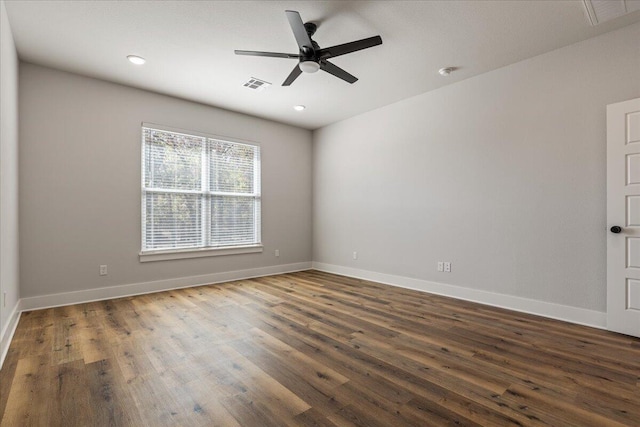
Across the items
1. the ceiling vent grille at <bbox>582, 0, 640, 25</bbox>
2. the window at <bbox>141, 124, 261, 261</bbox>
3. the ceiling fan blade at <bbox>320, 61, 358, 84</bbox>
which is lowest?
the window at <bbox>141, 124, 261, 261</bbox>

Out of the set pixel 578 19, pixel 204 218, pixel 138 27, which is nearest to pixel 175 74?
pixel 138 27

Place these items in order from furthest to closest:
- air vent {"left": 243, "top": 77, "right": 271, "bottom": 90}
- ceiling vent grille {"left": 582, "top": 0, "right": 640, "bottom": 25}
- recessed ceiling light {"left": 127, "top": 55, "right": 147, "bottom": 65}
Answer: air vent {"left": 243, "top": 77, "right": 271, "bottom": 90} → recessed ceiling light {"left": 127, "top": 55, "right": 147, "bottom": 65} → ceiling vent grille {"left": 582, "top": 0, "right": 640, "bottom": 25}

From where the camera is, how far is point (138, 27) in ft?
9.26

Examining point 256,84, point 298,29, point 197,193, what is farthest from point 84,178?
point 298,29

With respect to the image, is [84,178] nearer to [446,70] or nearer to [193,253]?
[193,253]

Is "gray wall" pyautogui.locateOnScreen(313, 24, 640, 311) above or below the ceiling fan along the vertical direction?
below

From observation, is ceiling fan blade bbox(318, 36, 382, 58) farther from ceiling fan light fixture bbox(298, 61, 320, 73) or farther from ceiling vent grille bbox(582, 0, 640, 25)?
ceiling vent grille bbox(582, 0, 640, 25)

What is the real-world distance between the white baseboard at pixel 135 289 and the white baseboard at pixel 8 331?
23cm

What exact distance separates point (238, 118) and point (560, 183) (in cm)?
462

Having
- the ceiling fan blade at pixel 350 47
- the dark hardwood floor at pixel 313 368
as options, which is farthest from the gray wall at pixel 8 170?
the ceiling fan blade at pixel 350 47

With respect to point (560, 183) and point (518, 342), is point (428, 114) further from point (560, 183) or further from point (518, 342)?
point (518, 342)

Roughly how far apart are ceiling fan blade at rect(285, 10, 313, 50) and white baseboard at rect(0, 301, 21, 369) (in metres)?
3.26

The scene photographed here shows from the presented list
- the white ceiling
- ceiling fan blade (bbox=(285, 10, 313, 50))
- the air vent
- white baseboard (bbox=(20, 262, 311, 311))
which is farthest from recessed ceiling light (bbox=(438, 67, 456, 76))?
white baseboard (bbox=(20, 262, 311, 311))

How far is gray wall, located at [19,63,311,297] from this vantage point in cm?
351
